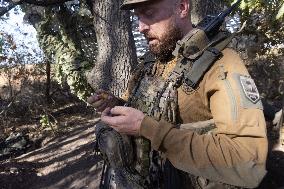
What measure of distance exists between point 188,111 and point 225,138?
0.37 metres

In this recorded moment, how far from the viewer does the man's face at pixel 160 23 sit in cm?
242

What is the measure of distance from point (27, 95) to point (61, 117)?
1423 mm

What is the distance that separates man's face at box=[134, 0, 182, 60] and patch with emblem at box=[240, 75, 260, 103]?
22.3 inches

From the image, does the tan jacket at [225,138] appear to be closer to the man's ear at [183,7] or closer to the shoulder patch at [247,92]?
the shoulder patch at [247,92]

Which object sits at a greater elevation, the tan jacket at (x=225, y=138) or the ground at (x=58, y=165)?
the tan jacket at (x=225, y=138)

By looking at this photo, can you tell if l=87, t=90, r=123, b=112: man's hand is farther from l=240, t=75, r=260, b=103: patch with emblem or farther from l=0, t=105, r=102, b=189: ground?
l=0, t=105, r=102, b=189: ground

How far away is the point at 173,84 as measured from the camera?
7.69ft

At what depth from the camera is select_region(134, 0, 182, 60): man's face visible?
242cm

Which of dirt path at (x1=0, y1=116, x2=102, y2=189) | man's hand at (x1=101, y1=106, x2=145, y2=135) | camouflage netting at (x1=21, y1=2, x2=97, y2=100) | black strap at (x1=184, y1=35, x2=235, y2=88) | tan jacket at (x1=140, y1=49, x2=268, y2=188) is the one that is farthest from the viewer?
dirt path at (x1=0, y1=116, x2=102, y2=189)

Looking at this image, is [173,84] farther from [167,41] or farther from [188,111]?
[167,41]

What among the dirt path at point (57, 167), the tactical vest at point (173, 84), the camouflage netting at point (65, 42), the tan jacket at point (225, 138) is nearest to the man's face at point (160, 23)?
the tactical vest at point (173, 84)

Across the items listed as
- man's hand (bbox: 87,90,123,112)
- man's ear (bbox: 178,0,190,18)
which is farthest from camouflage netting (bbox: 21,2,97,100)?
man's ear (bbox: 178,0,190,18)

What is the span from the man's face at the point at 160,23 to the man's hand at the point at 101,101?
1.85 ft

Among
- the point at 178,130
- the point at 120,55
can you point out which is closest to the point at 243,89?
the point at 178,130
